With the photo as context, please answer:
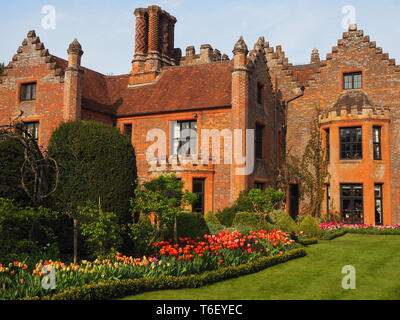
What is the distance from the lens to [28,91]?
2555 cm

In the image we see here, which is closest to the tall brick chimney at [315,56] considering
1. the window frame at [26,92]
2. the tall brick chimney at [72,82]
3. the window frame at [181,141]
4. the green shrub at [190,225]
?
the window frame at [181,141]

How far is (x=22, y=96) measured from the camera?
2566 cm

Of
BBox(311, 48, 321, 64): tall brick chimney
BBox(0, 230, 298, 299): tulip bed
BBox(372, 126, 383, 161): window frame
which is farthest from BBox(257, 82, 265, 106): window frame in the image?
BBox(311, 48, 321, 64): tall brick chimney

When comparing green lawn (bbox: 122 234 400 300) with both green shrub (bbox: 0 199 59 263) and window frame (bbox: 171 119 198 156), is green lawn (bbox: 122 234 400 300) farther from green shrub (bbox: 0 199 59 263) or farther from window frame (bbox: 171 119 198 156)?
window frame (bbox: 171 119 198 156)

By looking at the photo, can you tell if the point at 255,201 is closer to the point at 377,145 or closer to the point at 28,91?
the point at 377,145

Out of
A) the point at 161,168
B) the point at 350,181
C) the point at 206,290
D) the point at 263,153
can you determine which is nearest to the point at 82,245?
the point at 206,290

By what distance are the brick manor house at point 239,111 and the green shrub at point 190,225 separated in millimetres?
5790

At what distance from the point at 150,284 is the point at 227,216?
37.8ft

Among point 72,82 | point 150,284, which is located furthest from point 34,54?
point 150,284

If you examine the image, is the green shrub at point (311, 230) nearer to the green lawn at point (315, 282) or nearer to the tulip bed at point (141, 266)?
the green lawn at point (315, 282)

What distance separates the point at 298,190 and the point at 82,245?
59.0 ft

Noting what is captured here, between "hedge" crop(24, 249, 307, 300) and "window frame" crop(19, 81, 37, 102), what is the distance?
18.5 metres

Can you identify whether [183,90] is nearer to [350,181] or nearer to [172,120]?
[172,120]
